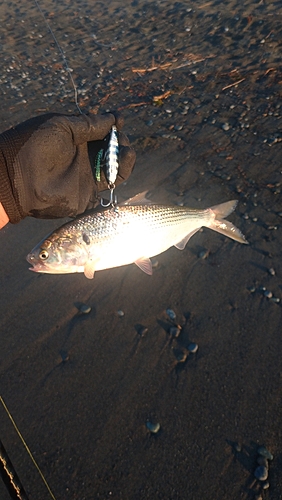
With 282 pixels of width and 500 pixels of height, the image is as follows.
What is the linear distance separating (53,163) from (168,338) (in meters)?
2.64

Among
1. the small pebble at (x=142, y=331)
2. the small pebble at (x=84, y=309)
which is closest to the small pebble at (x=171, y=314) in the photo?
the small pebble at (x=142, y=331)

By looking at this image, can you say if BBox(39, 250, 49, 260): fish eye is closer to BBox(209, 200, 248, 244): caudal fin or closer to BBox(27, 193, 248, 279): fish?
BBox(27, 193, 248, 279): fish

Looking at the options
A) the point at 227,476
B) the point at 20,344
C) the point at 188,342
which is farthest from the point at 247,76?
the point at 227,476

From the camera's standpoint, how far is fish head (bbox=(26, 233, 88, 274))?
329cm

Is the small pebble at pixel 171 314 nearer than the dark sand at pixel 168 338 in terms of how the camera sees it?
No

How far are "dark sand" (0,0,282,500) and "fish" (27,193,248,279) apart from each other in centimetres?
163

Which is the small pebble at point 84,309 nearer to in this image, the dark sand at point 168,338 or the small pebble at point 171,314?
the dark sand at point 168,338

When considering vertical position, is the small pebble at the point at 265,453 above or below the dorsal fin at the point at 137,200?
below

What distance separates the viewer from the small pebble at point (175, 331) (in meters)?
4.96

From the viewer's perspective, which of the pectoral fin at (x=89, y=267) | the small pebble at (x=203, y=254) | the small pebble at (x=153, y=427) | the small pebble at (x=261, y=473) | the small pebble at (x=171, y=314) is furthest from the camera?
the small pebble at (x=203, y=254)

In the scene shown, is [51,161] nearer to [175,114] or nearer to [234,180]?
[234,180]

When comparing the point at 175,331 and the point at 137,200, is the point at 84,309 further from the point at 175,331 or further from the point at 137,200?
the point at 137,200

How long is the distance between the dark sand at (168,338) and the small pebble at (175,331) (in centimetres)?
7

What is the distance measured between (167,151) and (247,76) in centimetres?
384
